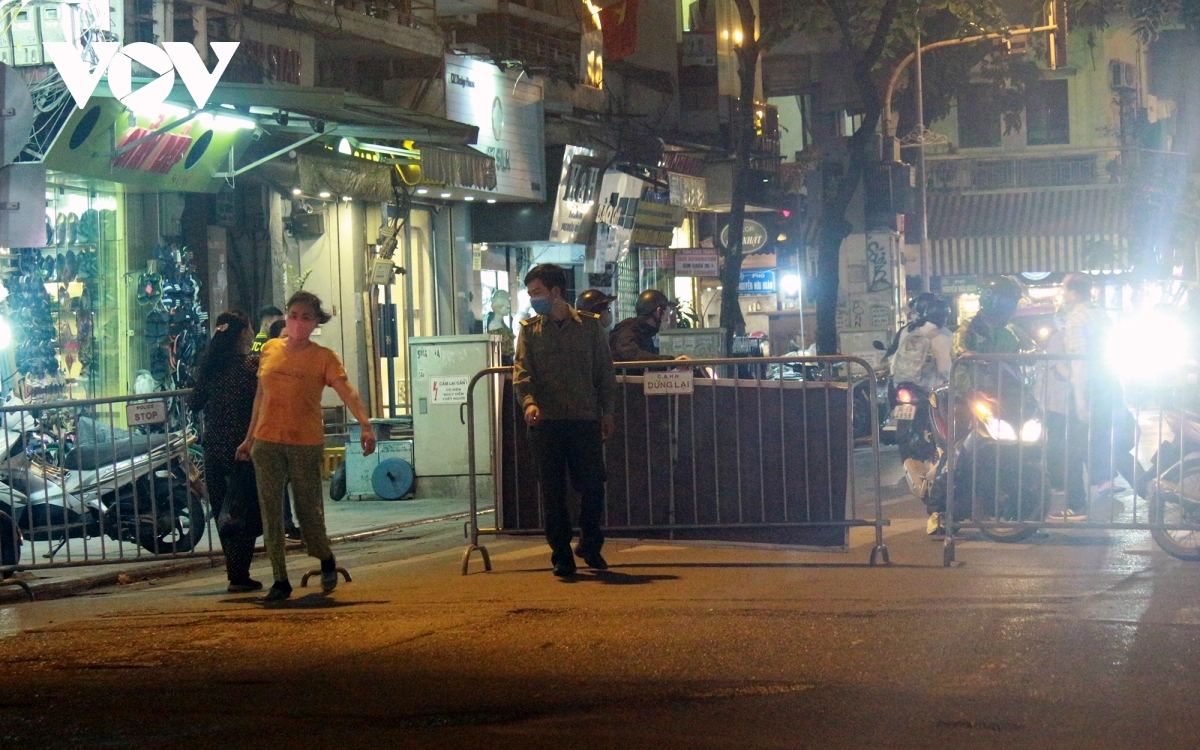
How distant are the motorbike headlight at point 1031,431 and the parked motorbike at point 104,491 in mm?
5666

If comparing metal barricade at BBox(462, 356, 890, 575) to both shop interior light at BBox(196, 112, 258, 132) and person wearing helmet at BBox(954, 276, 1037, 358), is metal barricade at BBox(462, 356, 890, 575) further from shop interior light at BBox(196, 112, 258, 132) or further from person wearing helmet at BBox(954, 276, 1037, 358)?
shop interior light at BBox(196, 112, 258, 132)

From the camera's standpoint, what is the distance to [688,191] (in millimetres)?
32406

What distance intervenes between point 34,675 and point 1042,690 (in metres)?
4.20

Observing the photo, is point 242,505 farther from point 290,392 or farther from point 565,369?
point 565,369

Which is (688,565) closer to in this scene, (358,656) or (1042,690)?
(358,656)

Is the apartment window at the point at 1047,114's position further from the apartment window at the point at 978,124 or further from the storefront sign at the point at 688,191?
the storefront sign at the point at 688,191

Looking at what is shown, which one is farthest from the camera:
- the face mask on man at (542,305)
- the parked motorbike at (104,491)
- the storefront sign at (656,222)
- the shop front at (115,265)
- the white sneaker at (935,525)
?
the storefront sign at (656,222)

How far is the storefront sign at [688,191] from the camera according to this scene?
31547mm

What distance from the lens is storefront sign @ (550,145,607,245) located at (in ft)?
87.3

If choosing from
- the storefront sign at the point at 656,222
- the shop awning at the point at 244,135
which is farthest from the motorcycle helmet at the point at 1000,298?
the storefront sign at the point at 656,222

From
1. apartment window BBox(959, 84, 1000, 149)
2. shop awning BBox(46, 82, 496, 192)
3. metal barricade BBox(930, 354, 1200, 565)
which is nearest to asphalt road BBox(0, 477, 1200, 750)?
metal barricade BBox(930, 354, 1200, 565)

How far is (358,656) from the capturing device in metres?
7.13

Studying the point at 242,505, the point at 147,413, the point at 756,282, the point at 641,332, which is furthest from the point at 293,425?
the point at 756,282

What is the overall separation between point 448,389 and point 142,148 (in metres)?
3.97
